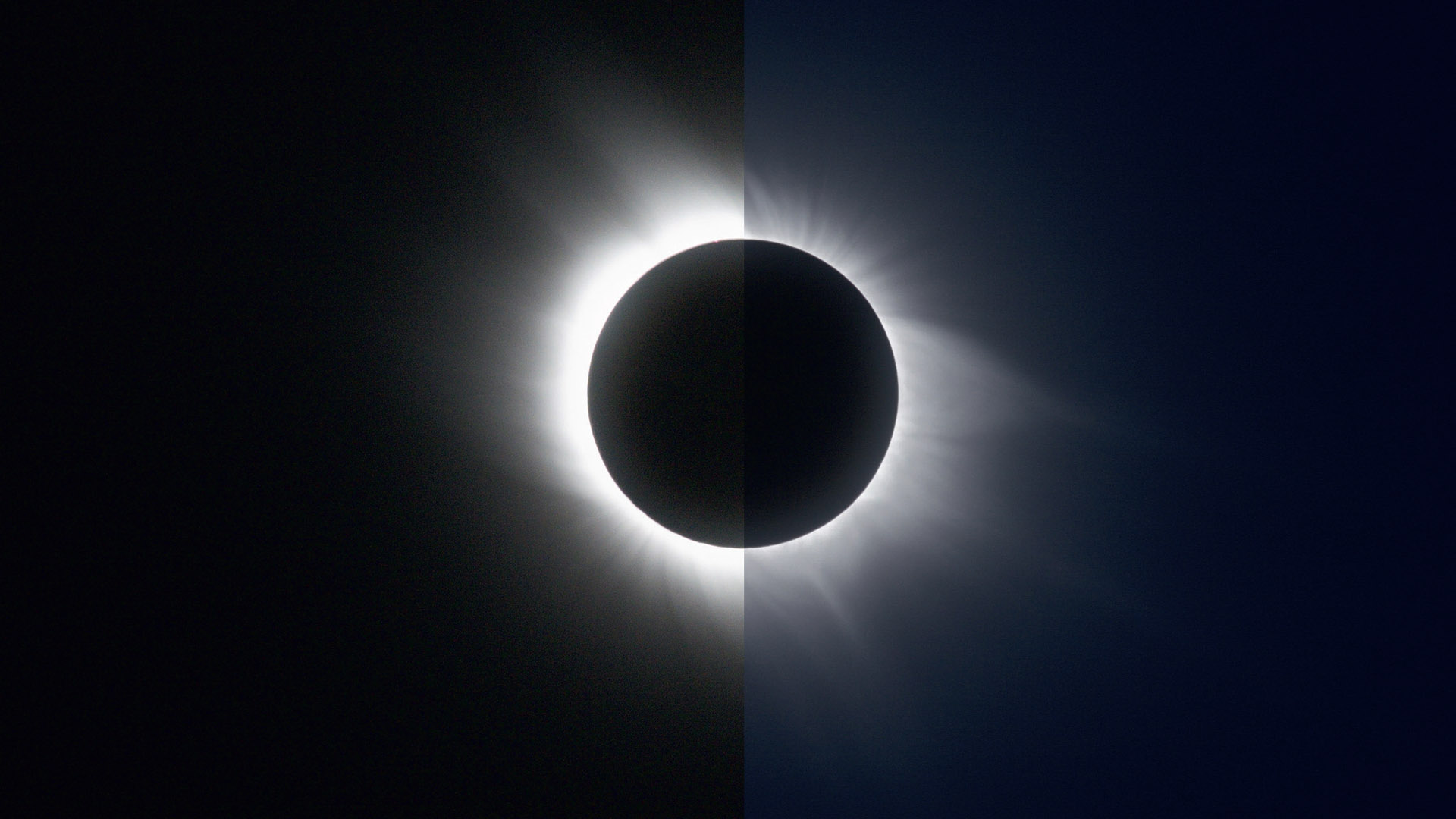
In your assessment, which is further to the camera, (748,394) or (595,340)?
(595,340)

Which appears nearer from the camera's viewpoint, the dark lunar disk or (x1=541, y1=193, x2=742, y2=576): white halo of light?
the dark lunar disk

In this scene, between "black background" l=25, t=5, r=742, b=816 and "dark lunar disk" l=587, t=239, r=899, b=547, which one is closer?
"dark lunar disk" l=587, t=239, r=899, b=547

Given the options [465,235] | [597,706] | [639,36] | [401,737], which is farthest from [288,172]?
[597,706]

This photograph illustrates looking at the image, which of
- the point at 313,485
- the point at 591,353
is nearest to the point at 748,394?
the point at 591,353

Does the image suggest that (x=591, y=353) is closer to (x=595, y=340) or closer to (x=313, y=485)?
(x=595, y=340)

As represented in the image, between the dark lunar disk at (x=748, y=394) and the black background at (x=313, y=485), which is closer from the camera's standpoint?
the dark lunar disk at (x=748, y=394)

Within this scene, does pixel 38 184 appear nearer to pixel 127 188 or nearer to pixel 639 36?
pixel 127 188

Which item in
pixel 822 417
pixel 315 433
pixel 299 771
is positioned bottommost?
pixel 299 771

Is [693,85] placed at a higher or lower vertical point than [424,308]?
higher
